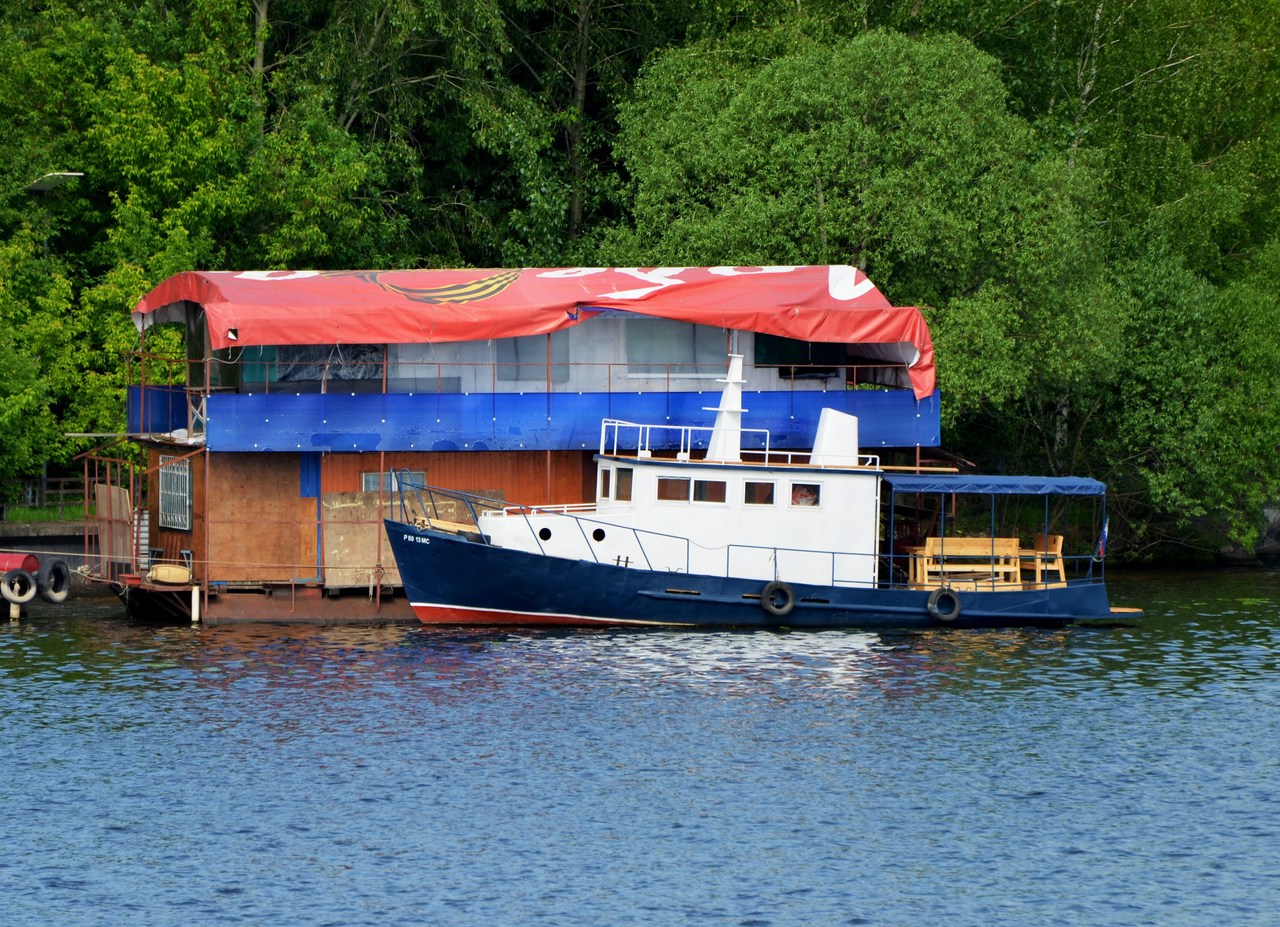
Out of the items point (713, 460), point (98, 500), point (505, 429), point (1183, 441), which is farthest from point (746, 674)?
point (1183, 441)

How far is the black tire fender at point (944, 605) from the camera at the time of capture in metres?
45.6

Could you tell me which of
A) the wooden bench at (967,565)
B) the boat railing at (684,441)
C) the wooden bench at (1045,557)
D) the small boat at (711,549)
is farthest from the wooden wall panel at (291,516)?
the wooden bench at (1045,557)

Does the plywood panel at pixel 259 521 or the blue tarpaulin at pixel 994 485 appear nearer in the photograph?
the blue tarpaulin at pixel 994 485

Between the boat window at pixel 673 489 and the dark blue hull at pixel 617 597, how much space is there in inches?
75.0

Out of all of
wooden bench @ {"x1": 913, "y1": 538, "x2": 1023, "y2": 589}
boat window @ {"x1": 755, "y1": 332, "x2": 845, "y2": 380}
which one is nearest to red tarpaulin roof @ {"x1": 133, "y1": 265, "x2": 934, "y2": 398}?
boat window @ {"x1": 755, "y1": 332, "x2": 845, "y2": 380}

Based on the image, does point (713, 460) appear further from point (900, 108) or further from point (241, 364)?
point (900, 108)

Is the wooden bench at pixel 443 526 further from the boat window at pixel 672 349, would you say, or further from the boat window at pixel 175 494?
the boat window at pixel 672 349

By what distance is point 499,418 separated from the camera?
4616cm

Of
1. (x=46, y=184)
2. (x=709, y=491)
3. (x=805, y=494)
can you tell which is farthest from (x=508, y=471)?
(x=46, y=184)

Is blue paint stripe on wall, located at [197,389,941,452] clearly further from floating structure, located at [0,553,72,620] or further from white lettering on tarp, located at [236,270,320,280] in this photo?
floating structure, located at [0,553,72,620]

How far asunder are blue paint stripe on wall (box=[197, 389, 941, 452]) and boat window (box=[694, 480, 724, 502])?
2.93m

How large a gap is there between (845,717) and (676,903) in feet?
37.8

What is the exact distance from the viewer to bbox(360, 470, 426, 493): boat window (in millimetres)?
46562

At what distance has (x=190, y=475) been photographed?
1848 inches
